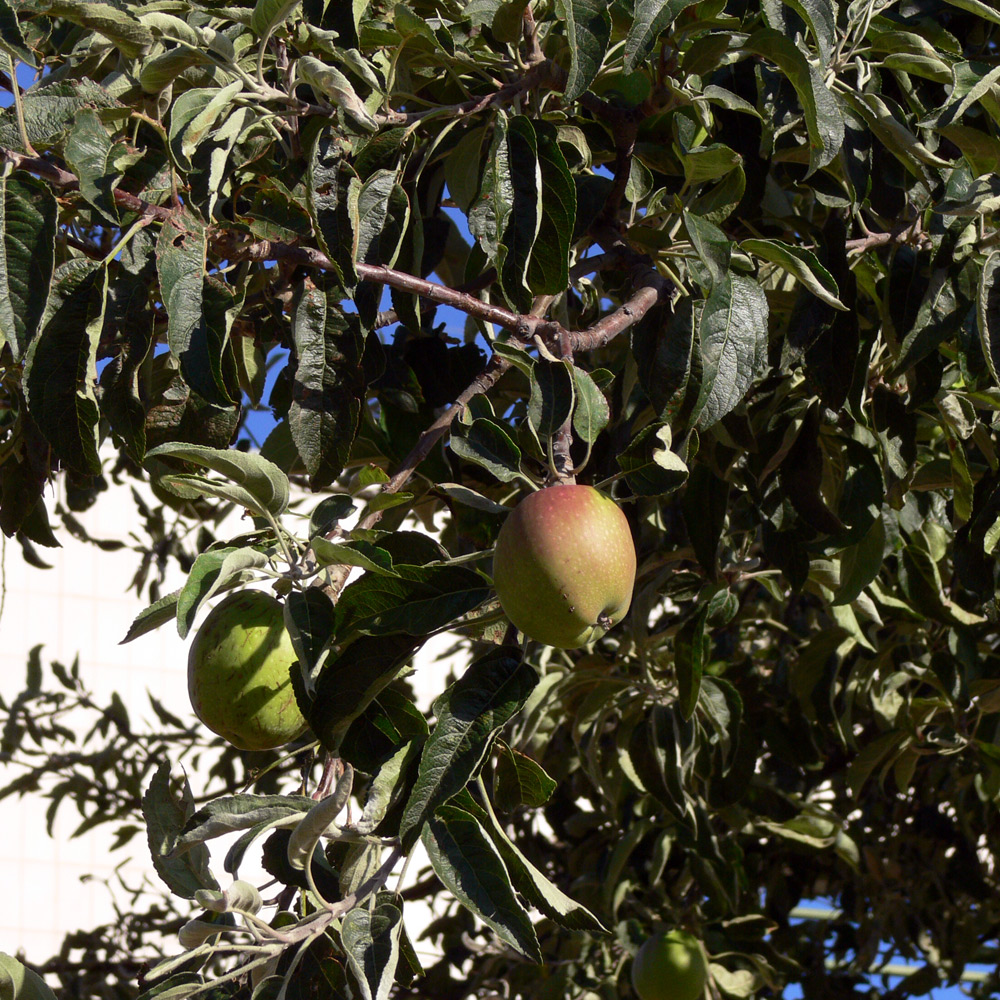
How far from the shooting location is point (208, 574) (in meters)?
0.94

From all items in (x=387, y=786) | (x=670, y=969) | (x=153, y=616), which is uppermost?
(x=153, y=616)

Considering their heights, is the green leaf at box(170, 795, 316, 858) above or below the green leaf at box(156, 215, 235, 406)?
below

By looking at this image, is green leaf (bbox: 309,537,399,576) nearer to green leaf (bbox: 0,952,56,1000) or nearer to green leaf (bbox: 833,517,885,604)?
green leaf (bbox: 0,952,56,1000)

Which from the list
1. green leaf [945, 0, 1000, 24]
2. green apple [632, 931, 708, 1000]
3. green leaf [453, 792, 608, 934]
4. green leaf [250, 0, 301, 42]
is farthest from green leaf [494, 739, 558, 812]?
green apple [632, 931, 708, 1000]

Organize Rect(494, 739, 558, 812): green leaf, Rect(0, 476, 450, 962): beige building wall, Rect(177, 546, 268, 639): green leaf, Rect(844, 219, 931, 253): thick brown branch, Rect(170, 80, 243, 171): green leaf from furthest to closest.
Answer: Rect(0, 476, 450, 962): beige building wall → Rect(844, 219, 931, 253): thick brown branch → Rect(494, 739, 558, 812): green leaf → Rect(170, 80, 243, 171): green leaf → Rect(177, 546, 268, 639): green leaf

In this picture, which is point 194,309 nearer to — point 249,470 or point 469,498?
point 249,470

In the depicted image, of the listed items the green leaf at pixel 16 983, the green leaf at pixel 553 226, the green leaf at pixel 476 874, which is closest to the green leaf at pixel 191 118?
the green leaf at pixel 553 226

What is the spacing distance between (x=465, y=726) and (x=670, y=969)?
1458 mm

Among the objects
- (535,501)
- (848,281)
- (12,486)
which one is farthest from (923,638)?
(12,486)

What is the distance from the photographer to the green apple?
2186 millimetres

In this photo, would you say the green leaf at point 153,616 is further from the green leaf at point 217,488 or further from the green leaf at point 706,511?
the green leaf at point 706,511

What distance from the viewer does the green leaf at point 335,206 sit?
1122 mm

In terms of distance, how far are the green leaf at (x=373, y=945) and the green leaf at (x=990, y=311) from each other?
2.60ft

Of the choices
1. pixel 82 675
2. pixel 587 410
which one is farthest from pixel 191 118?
pixel 82 675
